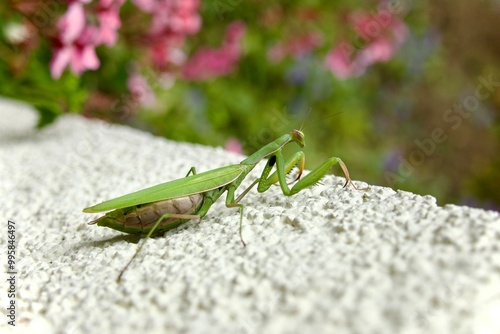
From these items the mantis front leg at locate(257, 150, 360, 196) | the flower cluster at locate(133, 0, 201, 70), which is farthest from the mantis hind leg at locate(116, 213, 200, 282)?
the flower cluster at locate(133, 0, 201, 70)

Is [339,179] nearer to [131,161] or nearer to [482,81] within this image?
[131,161]

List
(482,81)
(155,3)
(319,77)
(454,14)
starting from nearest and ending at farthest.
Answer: (155,3), (319,77), (482,81), (454,14)

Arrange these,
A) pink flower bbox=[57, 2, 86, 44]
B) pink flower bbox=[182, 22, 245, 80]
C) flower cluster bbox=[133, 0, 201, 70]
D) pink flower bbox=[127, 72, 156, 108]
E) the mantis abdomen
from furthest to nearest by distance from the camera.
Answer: pink flower bbox=[182, 22, 245, 80] < pink flower bbox=[127, 72, 156, 108] < flower cluster bbox=[133, 0, 201, 70] < pink flower bbox=[57, 2, 86, 44] < the mantis abdomen

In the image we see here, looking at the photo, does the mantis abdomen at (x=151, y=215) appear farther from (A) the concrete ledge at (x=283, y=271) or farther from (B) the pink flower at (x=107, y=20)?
(B) the pink flower at (x=107, y=20)

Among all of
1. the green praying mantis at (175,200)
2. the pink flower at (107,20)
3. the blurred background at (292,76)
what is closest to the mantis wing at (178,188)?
the green praying mantis at (175,200)

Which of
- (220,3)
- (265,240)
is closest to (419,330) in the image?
(265,240)

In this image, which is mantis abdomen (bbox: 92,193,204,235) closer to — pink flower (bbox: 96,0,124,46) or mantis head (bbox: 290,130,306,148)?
mantis head (bbox: 290,130,306,148)

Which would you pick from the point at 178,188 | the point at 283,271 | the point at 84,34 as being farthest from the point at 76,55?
the point at 283,271
